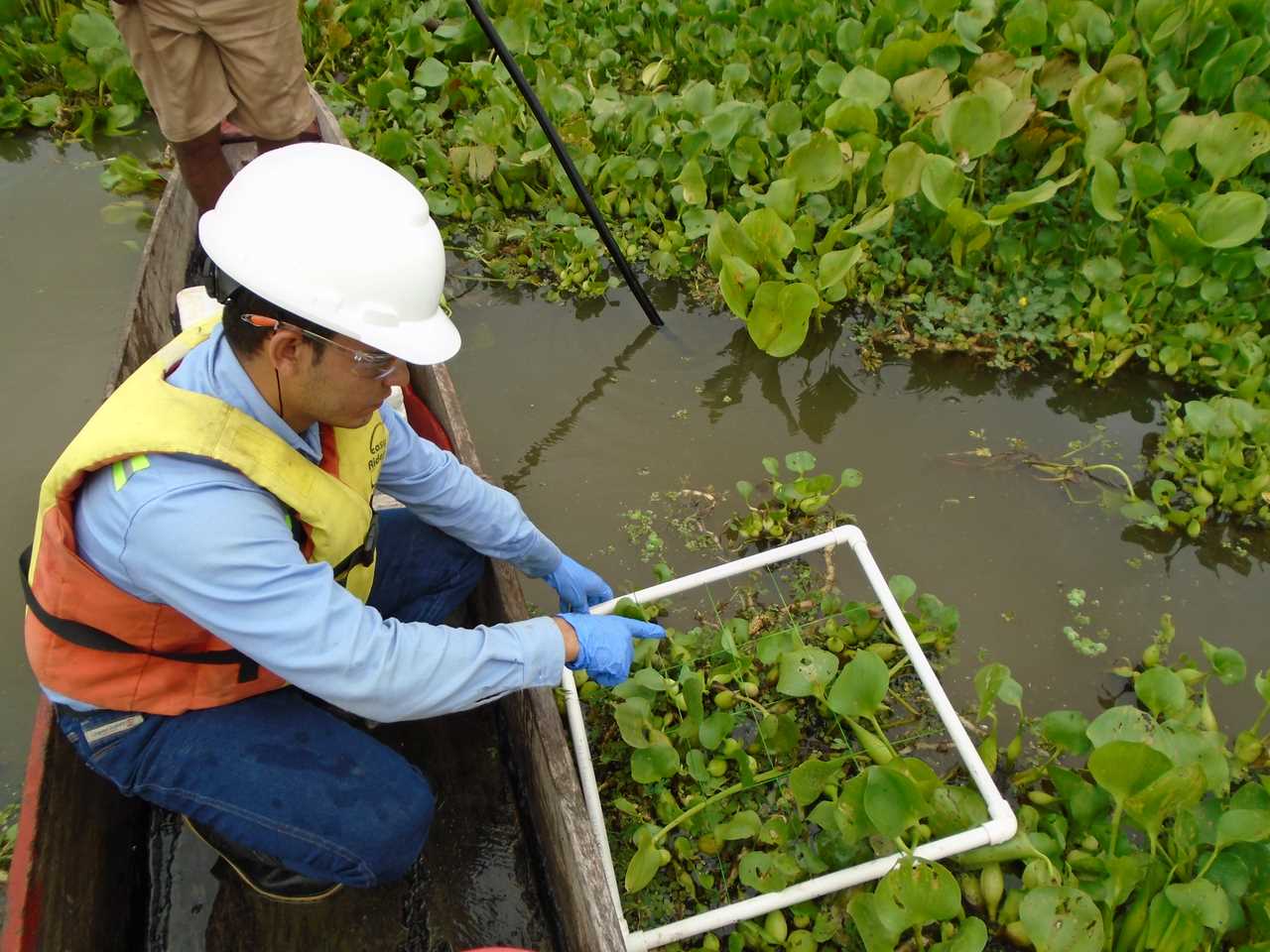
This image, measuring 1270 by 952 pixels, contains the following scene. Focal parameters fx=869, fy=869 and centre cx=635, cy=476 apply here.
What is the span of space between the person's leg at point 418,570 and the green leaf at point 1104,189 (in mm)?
2539

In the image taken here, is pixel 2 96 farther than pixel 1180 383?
Yes

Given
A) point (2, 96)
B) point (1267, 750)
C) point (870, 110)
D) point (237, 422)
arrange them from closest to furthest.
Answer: point (237, 422) < point (1267, 750) < point (870, 110) < point (2, 96)

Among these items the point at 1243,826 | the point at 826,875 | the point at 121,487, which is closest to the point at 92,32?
the point at 121,487

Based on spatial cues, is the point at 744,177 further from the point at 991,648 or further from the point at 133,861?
the point at 133,861

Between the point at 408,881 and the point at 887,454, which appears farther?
the point at 887,454

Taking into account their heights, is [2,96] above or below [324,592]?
below

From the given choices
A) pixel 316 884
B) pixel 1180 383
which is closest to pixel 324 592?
pixel 316 884

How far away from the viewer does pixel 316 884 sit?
1777mm

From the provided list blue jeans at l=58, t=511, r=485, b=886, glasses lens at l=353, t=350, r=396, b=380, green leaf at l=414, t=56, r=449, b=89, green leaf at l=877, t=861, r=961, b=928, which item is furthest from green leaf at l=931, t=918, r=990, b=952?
green leaf at l=414, t=56, r=449, b=89

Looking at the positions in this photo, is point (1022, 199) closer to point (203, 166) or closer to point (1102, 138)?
point (1102, 138)

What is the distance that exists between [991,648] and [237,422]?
2054 mm

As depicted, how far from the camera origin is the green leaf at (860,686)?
77.0 inches

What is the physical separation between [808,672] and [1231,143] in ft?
8.51

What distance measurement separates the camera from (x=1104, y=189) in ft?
10.2
